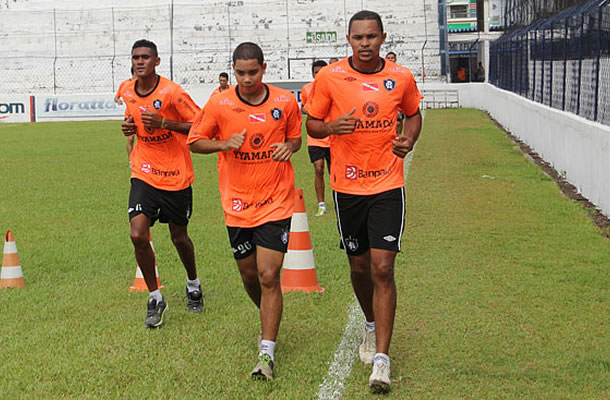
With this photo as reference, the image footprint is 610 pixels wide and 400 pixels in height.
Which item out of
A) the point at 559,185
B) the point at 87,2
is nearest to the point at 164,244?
the point at 559,185

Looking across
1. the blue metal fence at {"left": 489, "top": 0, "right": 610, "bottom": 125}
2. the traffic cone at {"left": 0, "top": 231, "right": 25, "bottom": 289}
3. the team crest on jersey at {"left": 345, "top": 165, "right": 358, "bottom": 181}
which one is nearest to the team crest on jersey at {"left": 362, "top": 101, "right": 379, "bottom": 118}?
the team crest on jersey at {"left": 345, "top": 165, "right": 358, "bottom": 181}

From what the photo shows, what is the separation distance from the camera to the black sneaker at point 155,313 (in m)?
6.57

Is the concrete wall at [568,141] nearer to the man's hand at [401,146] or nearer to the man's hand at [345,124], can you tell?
the man's hand at [401,146]

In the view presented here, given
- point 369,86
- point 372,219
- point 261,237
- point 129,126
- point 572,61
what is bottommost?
point 261,237

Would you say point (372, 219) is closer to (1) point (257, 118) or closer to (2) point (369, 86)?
(2) point (369, 86)

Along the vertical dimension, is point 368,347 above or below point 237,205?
below

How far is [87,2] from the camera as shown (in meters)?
54.5

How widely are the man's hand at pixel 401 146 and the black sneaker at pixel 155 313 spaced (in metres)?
2.37

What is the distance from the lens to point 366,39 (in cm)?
538

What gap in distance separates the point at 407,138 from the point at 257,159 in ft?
3.22

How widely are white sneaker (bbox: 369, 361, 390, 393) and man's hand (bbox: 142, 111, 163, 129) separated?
2.65m

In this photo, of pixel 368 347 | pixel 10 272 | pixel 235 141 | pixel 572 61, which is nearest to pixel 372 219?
pixel 368 347

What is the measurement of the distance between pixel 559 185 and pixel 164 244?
24.1 ft

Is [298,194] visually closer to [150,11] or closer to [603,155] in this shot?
[603,155]
